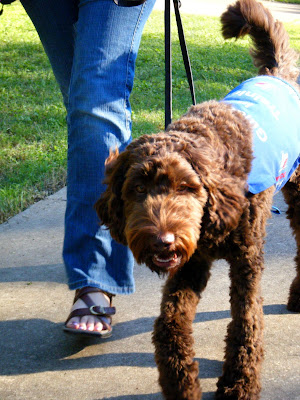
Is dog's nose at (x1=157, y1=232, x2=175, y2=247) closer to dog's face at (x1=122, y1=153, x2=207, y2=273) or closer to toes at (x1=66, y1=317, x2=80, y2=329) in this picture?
dog's face at (x1=122, y1=153, x2=207, y2=273)

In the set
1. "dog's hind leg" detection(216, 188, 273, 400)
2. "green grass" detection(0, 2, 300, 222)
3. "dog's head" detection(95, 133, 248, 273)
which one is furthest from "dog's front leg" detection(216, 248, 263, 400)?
"green grass" detection(0, 2, 300, 222)

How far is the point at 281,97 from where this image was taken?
3.41 meters

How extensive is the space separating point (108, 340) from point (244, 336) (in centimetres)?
85

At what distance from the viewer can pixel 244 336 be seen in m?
2.77

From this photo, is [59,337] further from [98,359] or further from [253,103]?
[253,103]

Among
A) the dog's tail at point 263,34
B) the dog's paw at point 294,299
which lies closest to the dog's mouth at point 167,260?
the dog's paw at point 294,299

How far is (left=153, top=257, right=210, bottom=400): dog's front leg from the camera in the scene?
2562 millimetres

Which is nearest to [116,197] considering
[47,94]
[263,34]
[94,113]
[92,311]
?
[94,113]

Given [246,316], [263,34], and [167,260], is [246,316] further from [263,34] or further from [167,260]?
[263,34]

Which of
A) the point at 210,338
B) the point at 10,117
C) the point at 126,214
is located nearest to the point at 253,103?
the point at 126,214

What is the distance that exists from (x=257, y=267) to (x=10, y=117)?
5.05 metres

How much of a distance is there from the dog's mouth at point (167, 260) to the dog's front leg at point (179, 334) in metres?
0.31

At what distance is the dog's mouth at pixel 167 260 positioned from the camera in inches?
98.2

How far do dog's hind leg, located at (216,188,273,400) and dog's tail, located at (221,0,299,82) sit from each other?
1506 mm
